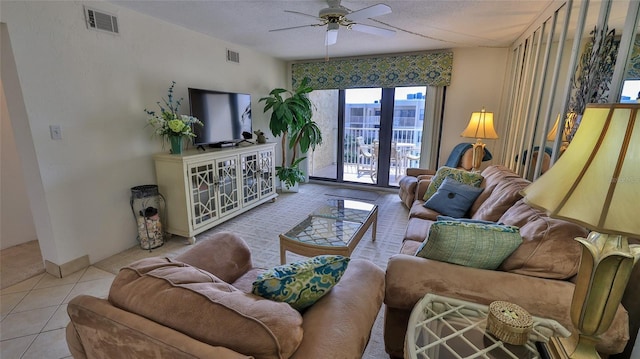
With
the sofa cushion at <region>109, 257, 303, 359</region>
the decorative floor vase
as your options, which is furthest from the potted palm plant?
the sofa cushion at <region>109, 257, 303, 359</region>

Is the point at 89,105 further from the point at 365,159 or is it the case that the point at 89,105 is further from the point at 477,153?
the point at 365,159

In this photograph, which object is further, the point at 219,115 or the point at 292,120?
the point at 292,120

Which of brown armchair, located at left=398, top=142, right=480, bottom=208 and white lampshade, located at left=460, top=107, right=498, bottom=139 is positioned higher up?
white lampshade, located at left=460, top=107, right=498, bottom=139

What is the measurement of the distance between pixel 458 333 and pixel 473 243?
0.45m

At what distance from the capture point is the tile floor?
1.65 m

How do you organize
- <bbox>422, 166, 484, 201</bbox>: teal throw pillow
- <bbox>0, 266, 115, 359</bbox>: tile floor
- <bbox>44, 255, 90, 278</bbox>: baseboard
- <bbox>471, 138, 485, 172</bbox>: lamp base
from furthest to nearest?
<bbox>471, 138, 485, 172</bbox>: lamp base → <bbox>422, 166, 484, 201</bbox>: teal throw pillow → <bbox>44, 255, 90, 278</bbox>: baseboard → <bbox>0, 266, 115, 359</bbox>: tile floor

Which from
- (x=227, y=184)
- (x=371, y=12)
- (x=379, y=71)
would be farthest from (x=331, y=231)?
(x=379, y=71)

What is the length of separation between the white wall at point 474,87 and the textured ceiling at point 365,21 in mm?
215

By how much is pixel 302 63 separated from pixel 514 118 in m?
3.37

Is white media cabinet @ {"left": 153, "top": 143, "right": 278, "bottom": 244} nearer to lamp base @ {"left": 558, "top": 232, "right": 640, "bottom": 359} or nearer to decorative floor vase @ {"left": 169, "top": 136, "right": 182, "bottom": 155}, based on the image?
decorative floor vase @ {"left": 169, "top": 136, "right": 182, "bottom": 155}

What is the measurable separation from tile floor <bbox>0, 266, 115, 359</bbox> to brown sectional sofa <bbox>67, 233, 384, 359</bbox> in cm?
120

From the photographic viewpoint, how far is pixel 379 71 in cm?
454

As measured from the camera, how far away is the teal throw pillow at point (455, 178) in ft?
8.84

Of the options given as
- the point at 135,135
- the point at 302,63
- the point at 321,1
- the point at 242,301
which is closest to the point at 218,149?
the point at 135,135
